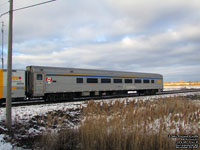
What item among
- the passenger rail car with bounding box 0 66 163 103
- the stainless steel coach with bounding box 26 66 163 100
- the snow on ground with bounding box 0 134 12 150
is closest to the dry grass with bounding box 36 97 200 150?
the snow on ground with bounding box 0 134 12 150

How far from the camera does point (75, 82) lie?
1906 cm

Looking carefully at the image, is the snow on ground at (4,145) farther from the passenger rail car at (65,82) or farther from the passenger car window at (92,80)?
the passenger car window at (92,80)

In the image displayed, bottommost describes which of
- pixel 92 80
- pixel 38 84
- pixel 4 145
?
pixel 4 145

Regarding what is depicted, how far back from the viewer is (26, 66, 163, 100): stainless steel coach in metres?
16.5

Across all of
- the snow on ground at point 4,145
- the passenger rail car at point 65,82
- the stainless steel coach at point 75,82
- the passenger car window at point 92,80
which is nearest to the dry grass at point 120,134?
the snow on ground at point 4,145

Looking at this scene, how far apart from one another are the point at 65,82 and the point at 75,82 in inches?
47.5

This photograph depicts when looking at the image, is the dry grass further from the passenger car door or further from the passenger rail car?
the passenger car door

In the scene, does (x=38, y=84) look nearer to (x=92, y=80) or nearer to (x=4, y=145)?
(x=92, y=80)

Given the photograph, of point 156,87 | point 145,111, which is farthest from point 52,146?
point 156,87

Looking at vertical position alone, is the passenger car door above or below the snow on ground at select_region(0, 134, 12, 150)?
above

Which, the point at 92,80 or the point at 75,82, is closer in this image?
the point at 75,82

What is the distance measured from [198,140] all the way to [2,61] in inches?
1519

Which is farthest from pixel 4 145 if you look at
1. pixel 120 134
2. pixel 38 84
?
pixel 38 84

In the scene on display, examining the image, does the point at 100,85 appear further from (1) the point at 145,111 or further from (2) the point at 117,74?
(1) the point at 145,111
